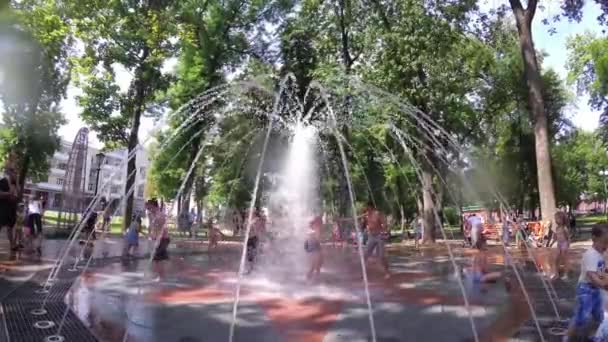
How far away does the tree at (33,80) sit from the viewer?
18719 mm

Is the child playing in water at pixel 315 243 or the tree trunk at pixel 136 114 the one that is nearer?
the child playing in water at pixel 315 243

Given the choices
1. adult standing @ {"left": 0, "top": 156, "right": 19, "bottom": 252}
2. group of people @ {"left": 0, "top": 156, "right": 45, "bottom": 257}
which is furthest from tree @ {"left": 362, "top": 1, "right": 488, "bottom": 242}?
adult standing @ {"left": 0, "top": 156, "right": 19, "bottom": 252}

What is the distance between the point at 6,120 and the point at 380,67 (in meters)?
27.7

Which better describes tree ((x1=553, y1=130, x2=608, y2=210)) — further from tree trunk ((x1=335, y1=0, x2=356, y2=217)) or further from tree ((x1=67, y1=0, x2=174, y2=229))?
tree ((x1=67, y1=0, x2=174, y2=229))

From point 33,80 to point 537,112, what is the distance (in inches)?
1109

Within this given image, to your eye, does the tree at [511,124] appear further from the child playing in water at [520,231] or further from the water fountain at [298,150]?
the child playing in water at [520,231]

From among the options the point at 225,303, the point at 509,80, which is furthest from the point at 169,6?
the point at 509,80

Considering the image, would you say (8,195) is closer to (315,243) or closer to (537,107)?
(315,243)

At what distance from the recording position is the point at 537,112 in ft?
65.7

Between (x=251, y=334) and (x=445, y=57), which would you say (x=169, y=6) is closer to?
(x=445, y=57)

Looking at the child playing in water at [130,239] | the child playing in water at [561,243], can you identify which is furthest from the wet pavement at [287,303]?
the child playing in water at [130,239]

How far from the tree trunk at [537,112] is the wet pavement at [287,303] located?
4440 millimetres

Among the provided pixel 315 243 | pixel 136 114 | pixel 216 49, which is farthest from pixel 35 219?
pixel 216 49

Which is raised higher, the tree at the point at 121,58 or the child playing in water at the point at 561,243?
the tree at the point at 121,58
